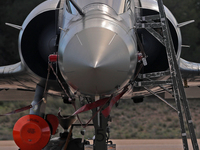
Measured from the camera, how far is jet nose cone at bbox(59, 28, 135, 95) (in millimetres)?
3342

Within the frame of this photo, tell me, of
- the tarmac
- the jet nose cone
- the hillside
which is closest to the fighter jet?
the jet nose cone

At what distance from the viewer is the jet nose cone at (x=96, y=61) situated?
3342mm

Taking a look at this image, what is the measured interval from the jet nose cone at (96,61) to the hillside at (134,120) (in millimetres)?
13571

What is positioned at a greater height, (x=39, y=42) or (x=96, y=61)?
(x=39, y=42)

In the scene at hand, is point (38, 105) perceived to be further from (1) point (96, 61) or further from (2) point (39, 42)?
(1) point (96, 61)

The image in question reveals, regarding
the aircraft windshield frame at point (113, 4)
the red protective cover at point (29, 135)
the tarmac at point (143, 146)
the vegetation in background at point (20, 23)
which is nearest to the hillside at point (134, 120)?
the tarmac at point (143, 146)

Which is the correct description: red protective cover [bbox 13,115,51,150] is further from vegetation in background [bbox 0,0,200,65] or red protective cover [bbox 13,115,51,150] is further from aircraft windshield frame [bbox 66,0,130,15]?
vegetation in background [bbox 0,0,200,65]

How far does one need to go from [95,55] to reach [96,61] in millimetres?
71

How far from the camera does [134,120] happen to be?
2052cm

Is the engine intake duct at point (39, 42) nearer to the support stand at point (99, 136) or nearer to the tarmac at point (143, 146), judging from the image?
the support stand at point (99, 136)

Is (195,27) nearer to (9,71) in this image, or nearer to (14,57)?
(14,57)

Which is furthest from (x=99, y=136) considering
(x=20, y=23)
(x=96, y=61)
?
(x=20, y=23)

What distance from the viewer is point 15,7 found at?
25.8m

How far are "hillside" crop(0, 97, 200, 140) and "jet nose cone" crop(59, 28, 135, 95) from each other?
44.5ft
